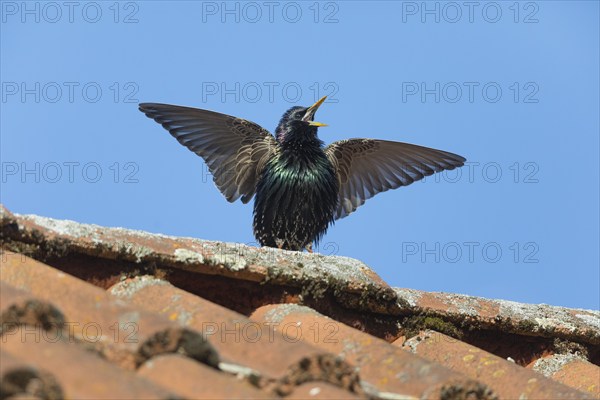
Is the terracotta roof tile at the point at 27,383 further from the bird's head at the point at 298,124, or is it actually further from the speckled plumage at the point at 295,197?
the bird's head at the point at 298,124

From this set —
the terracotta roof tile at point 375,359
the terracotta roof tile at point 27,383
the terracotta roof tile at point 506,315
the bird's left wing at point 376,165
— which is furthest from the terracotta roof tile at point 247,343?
the bird's left wing at point 376,165

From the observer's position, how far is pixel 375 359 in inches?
110

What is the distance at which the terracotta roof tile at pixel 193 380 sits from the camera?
82.9 inches

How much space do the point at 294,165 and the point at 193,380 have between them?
392cm

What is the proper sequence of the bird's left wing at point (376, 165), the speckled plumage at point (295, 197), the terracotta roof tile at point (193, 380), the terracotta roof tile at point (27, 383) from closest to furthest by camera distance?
the terracotta roof tile at point (27, 383), the terracotta roof tile at point (193, 380), the speckled plumage at point (295, 197), the bird's left wing at point (376, 165)

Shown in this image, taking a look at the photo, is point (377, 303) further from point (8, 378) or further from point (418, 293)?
point (8, 378)

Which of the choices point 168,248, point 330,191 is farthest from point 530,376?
point 330,191

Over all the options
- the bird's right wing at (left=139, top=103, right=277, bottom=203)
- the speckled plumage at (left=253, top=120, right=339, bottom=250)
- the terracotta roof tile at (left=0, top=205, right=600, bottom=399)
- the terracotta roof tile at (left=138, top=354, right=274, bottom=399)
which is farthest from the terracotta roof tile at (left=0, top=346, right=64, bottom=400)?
the bird's right wing at (left=139, top=103, right=277, bottom=203)

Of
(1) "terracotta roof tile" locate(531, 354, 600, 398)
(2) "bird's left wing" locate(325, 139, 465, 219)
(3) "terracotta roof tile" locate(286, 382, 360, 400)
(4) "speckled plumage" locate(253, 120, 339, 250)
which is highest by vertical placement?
(2) "bird's left wing" locate(325, 139, 465, 219)

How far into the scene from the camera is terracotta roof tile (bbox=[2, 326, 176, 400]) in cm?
188

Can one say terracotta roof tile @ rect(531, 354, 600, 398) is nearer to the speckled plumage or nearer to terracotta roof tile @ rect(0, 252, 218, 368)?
terracotta roof tile @ rect(0, 252, 218, 368)

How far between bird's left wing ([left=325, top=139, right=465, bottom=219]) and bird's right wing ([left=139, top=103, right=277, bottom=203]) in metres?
0.49

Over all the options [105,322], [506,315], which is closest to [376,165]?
[506,315]

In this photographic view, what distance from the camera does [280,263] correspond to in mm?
3318
